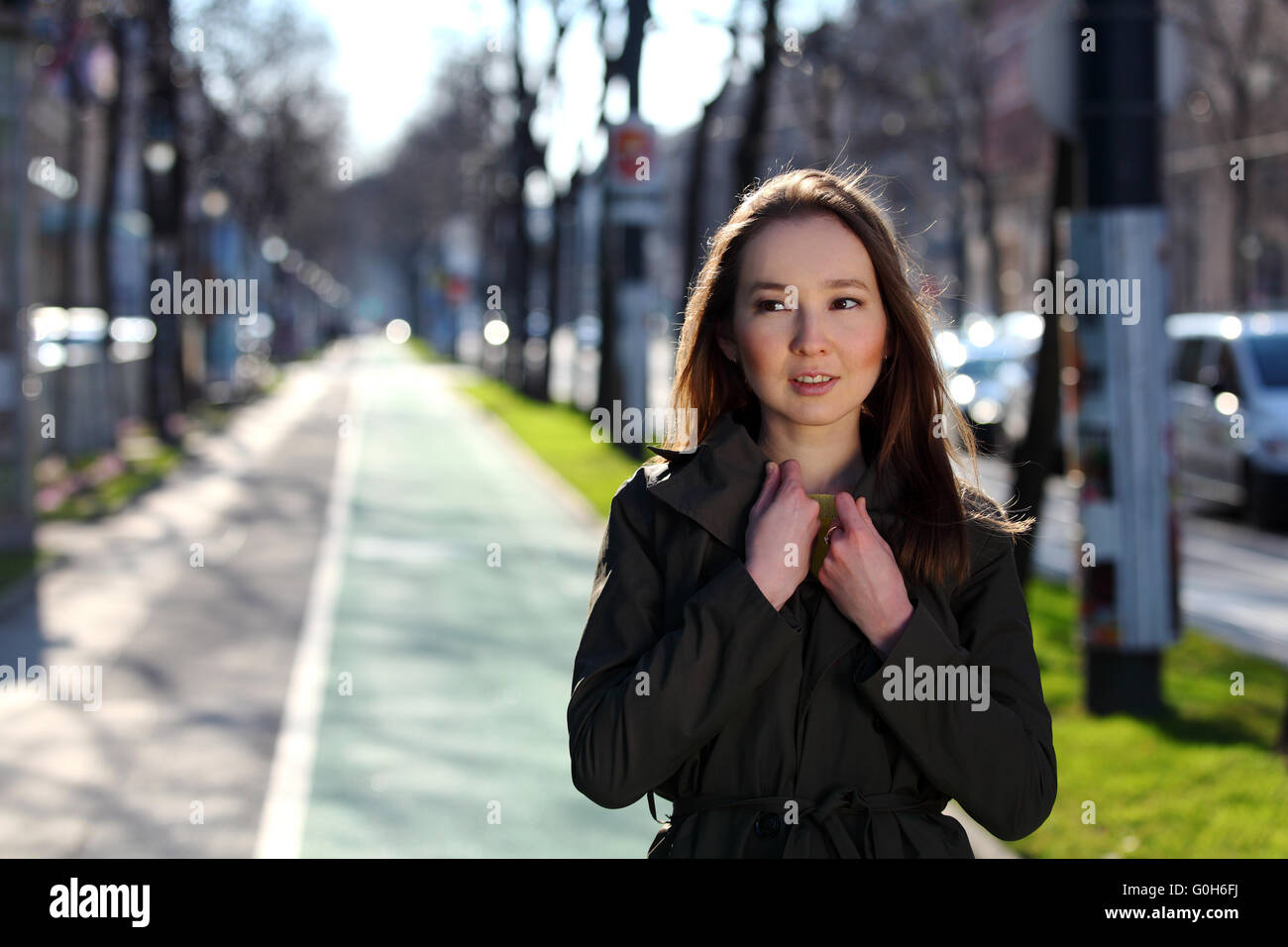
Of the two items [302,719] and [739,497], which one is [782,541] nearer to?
[739,497]

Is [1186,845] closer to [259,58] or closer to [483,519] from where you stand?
[483,519]

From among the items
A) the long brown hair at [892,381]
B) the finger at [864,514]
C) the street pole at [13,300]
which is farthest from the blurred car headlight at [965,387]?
the finger at [864,514]

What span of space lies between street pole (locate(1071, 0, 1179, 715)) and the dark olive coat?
19.9 feet

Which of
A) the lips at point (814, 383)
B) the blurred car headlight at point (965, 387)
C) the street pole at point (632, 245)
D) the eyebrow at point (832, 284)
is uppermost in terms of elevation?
the street pole at point (632, 245)

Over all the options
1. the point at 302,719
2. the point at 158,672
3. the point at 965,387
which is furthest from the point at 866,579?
the point at 965,387

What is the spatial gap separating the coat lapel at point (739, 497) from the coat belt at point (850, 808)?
13 centimetres

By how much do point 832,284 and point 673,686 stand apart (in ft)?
1.92

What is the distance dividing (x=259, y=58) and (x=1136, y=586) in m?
30.4

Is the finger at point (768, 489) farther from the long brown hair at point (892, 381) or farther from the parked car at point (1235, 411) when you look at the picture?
the parked car at point (1235, 411)

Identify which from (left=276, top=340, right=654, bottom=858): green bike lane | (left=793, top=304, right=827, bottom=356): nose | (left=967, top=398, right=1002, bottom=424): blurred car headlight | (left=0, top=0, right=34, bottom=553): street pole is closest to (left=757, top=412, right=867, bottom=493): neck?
(left=793, top=304, right=827, bottom=356): nose

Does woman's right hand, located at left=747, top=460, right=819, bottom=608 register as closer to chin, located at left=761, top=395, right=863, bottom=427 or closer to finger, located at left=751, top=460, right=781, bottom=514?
finger, located at left=751, top=460, right=781, bottom=514

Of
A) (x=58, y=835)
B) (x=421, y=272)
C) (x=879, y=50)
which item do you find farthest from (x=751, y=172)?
(x=421, y=272)

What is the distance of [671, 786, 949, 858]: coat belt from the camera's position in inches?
91.0

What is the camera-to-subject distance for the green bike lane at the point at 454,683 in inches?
275
